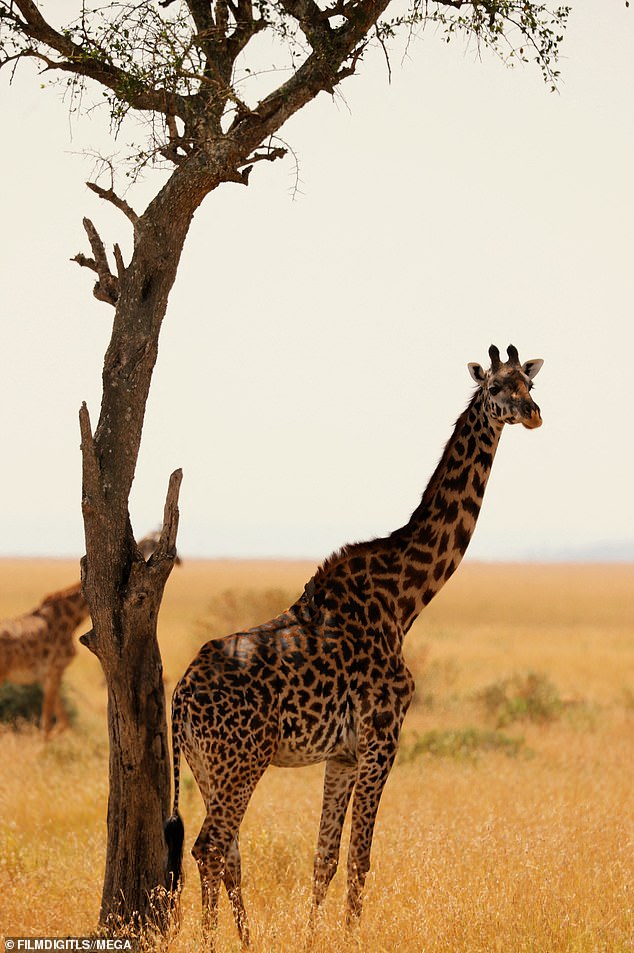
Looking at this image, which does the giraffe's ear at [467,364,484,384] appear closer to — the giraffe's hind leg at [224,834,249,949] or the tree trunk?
the tree trunk

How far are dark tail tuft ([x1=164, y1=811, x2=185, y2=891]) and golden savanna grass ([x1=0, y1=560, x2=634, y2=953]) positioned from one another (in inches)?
17.0

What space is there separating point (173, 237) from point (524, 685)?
14.8 meters

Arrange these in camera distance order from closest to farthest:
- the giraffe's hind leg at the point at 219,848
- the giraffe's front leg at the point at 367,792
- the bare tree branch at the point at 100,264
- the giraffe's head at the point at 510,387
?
the giraffe's hind leg at the point at 219,848, the giraffe's front leg at the point at 367,792, the giraffe's head at the point at 510,387, the bare tree branch at the point at 100,264

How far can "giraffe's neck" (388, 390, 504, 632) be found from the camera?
8.53 m

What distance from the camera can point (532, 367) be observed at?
337 inches

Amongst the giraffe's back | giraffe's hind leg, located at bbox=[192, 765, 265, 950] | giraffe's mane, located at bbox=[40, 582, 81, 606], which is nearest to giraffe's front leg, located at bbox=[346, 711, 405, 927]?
giraffe's hind leg, located at bbox=[192, 765, 265, 950]

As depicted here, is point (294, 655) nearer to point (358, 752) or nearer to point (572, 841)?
point (358, 752)

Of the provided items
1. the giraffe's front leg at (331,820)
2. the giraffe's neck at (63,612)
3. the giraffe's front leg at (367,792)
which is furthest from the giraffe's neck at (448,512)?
the giraffe's neck at (63,612)

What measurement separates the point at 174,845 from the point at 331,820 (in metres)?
1.16

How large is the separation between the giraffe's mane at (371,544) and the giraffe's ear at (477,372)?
69 mm

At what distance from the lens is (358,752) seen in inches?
316

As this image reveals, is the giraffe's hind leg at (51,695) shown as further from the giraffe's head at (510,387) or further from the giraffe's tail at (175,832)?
the giraffe's head at (510,387)

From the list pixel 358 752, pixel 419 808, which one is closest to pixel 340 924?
pixel 358 752

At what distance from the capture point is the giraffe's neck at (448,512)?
336 inches
